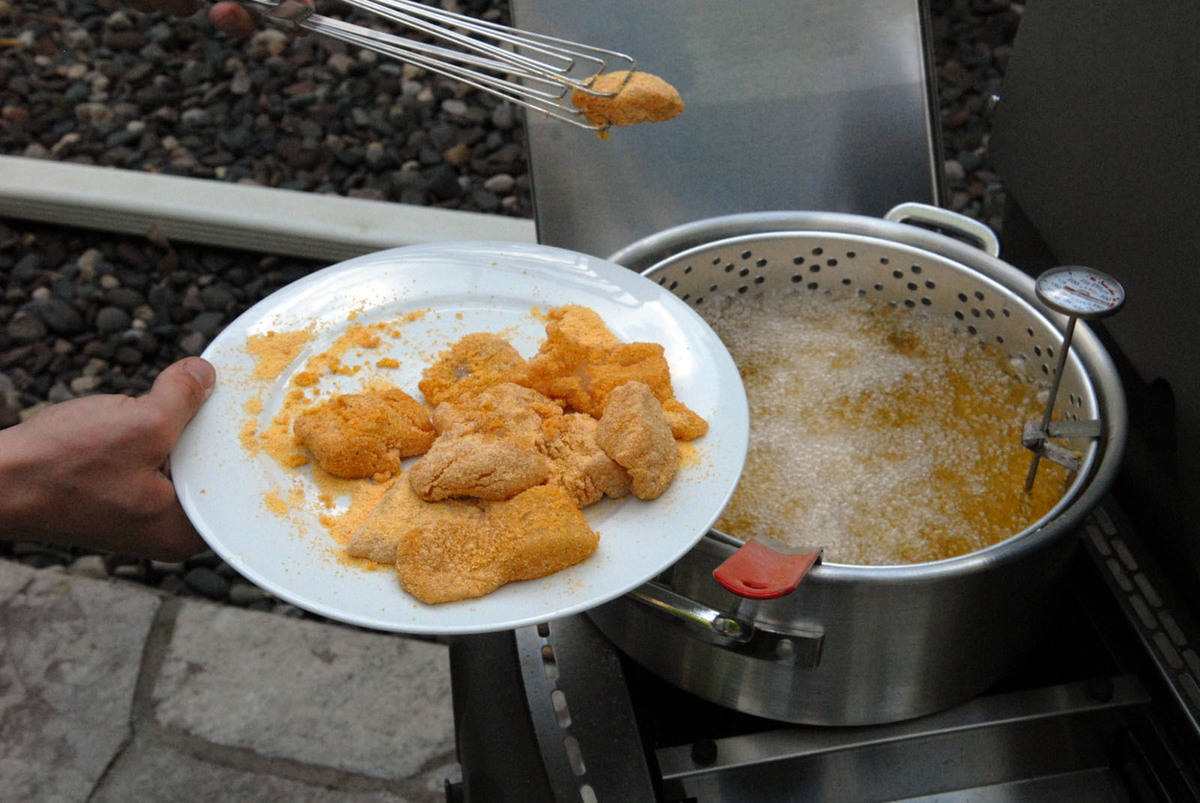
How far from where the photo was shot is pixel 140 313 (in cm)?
218

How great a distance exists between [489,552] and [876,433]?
51 cm

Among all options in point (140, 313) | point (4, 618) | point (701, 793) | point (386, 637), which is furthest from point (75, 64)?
point (701, 793)

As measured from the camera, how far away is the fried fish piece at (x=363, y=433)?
0.80 metres

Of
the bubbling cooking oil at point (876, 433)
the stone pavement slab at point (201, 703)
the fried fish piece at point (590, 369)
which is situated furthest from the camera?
the stone pavement slab at point (201, 703)

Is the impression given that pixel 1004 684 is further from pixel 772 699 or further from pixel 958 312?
pixel 958 312

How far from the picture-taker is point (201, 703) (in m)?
1.67

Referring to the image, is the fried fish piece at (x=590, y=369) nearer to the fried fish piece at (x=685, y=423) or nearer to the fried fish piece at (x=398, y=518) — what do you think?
the fried fish piece at (x=685, y=423)

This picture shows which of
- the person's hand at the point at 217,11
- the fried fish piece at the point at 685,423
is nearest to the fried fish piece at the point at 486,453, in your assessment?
the fried fish piece at the point at 685,423

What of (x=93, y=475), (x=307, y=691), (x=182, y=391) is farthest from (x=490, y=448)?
(x=307, y=691)

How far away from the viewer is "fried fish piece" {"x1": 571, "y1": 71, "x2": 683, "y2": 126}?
0.99m

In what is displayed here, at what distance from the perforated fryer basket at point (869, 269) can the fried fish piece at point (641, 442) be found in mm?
275

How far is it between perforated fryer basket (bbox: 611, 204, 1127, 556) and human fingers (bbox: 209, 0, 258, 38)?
24.7 inches

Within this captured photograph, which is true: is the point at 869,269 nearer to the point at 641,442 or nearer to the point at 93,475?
the point at 641,442

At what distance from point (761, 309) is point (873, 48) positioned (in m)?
0.47
